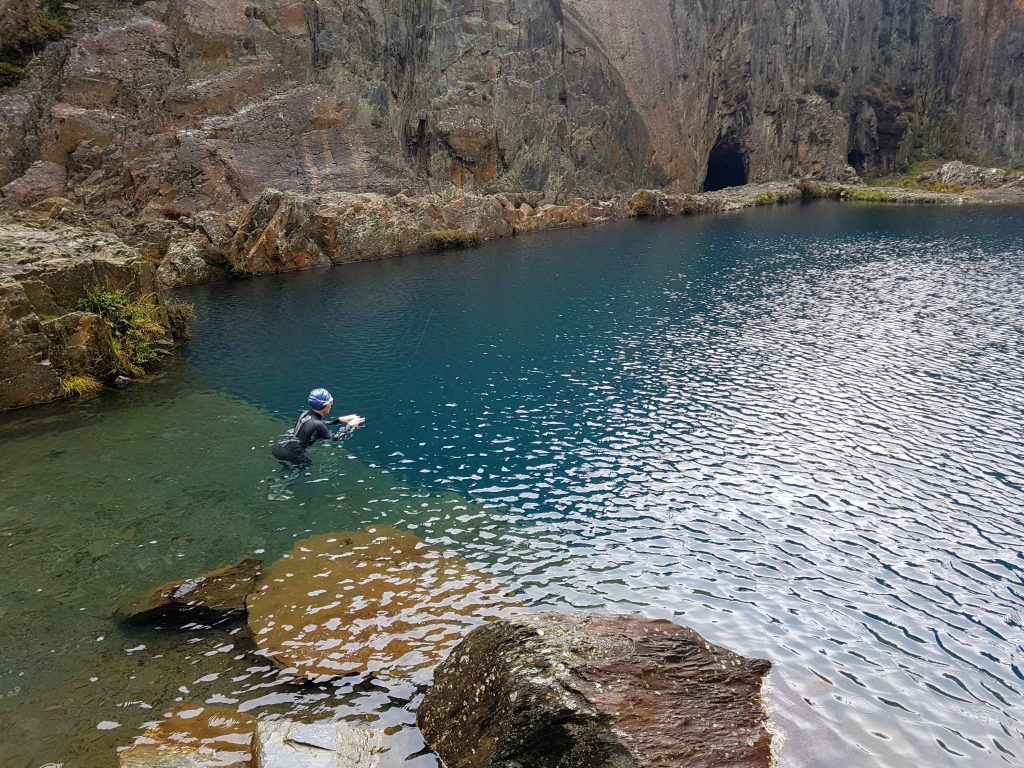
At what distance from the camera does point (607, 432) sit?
18.4 m

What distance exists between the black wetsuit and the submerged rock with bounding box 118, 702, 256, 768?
7.49 meters

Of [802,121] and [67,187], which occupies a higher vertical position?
[802,121]

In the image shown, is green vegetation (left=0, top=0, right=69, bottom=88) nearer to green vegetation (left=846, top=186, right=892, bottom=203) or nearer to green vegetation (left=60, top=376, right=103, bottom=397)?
green vegetation (left=60, top=376, right=103, bottom=397)

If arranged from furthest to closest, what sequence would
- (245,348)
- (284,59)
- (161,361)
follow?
1. (284,59)
2. (245,348)
3. (161,361)

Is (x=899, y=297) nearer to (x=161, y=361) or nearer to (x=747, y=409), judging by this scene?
(x=747, y=409)

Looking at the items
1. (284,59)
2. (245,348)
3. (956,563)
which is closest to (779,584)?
(956,563)

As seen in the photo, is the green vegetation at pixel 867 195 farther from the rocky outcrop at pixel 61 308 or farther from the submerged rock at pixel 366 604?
the submerged rock at pixel 366 604

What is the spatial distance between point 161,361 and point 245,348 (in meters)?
3.67

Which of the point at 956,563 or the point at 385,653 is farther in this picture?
the point at 956,563

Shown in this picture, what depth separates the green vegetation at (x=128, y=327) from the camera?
79.8 ft

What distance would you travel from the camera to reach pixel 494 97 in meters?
79.3

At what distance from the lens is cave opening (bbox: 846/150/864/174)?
4190 inches

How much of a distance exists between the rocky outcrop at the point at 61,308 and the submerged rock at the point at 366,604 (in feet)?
50.0

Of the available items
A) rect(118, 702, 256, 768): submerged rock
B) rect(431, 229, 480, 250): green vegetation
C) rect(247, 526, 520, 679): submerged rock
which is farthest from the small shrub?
rect(118, 702, 256, 768): submerged rock
